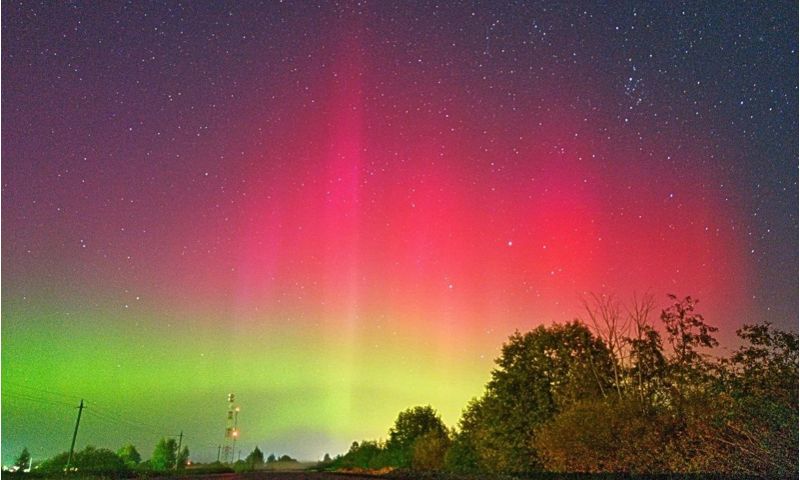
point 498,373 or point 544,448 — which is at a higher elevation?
point 498,373

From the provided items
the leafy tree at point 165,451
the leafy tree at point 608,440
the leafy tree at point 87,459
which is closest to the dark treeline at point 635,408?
the leafy tree at point 608,440

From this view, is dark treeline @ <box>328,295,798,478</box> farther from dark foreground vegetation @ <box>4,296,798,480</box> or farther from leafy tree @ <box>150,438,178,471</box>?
leafy tree @ <box>150,438,178,471</box>

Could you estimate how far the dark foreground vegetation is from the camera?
1571 centimetres

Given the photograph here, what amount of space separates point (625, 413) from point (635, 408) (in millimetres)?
567

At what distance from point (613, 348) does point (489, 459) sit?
11.0 meters

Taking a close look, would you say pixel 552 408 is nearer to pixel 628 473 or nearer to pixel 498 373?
pixel 498 373

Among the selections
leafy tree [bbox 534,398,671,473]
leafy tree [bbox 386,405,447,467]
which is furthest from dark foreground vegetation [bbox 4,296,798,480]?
leafy tree [bbox 386,405,447,467]

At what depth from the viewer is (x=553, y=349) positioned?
38.7 metres

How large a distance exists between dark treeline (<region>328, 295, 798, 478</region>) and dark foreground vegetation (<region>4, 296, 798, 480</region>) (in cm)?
4

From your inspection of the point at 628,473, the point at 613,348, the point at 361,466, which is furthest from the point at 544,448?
the point at 361,466

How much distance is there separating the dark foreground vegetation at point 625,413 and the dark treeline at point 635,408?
40 millimetres

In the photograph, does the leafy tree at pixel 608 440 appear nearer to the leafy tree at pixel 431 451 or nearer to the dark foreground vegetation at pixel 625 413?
the dark foreground vegetation at pixel 625 413

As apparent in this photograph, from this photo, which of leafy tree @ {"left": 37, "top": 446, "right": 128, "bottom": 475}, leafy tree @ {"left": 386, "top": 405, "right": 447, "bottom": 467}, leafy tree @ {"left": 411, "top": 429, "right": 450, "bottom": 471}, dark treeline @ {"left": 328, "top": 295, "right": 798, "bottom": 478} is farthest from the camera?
leafy tree @ {"left": 386, "top": 405, "right": 447, "bottom": 467}

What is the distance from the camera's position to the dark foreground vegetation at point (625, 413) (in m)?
15.7
